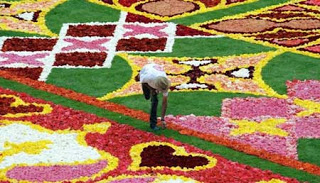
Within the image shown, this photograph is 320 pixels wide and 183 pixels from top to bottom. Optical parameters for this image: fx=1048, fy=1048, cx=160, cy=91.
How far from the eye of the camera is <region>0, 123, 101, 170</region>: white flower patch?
23.6 m

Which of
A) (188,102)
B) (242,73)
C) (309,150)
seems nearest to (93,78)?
(188,102)

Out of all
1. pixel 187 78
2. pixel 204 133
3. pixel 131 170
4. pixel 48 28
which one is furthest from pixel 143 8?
pixel 131 170

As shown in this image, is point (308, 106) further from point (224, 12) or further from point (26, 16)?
point (26, 16)

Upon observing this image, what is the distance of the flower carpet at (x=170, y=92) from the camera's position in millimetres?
23344

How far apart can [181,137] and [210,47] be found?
7.69 m

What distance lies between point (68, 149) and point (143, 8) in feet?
43.5

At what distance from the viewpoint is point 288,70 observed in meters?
29.9

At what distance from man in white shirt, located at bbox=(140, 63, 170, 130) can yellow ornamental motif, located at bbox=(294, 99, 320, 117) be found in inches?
149

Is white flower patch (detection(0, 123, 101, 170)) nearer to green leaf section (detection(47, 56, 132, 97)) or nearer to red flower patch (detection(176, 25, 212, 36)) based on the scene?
green leaf section (detection(47, 56, 132, 97))

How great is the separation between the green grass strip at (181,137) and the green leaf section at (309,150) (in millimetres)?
828

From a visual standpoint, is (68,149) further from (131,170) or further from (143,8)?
(143,8)

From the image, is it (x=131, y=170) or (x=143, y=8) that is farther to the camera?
(x=143, y=8)

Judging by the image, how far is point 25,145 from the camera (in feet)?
80.3

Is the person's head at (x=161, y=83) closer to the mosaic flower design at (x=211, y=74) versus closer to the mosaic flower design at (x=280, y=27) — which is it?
the mosaic flower design at (x=211, y=74)
